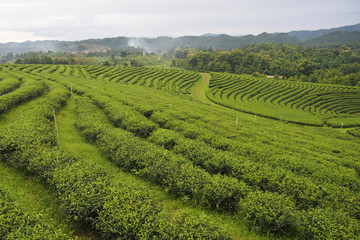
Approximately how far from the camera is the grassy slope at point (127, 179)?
7.48m

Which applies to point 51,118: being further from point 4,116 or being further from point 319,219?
point 319,219

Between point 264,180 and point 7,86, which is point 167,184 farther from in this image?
point 7,86

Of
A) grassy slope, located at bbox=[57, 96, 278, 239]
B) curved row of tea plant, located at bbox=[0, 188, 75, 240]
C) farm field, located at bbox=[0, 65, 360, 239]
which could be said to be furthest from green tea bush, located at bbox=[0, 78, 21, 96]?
curved row of tea plant, located at bbox=[0, 188, 75, 240]

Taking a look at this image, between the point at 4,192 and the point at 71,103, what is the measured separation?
18.6m

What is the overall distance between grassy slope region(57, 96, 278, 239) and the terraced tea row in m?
36.9

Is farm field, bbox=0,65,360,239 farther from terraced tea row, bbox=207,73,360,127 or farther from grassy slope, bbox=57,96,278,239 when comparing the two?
terraced tea row, bbox=207,73,360,127

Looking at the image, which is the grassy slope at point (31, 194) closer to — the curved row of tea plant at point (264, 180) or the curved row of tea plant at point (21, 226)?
the curved row of tea plant at point (21, 226)

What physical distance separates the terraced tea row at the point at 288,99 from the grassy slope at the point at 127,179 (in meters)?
36.9

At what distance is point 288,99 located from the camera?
6050cm

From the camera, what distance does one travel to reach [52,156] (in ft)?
31.4

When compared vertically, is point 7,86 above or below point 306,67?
below

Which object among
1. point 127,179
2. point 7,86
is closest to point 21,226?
point 127,179

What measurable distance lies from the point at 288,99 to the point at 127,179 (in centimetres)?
6212

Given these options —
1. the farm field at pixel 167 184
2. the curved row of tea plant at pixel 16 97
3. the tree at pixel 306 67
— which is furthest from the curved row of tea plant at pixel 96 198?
the tree at pixel 306 67
